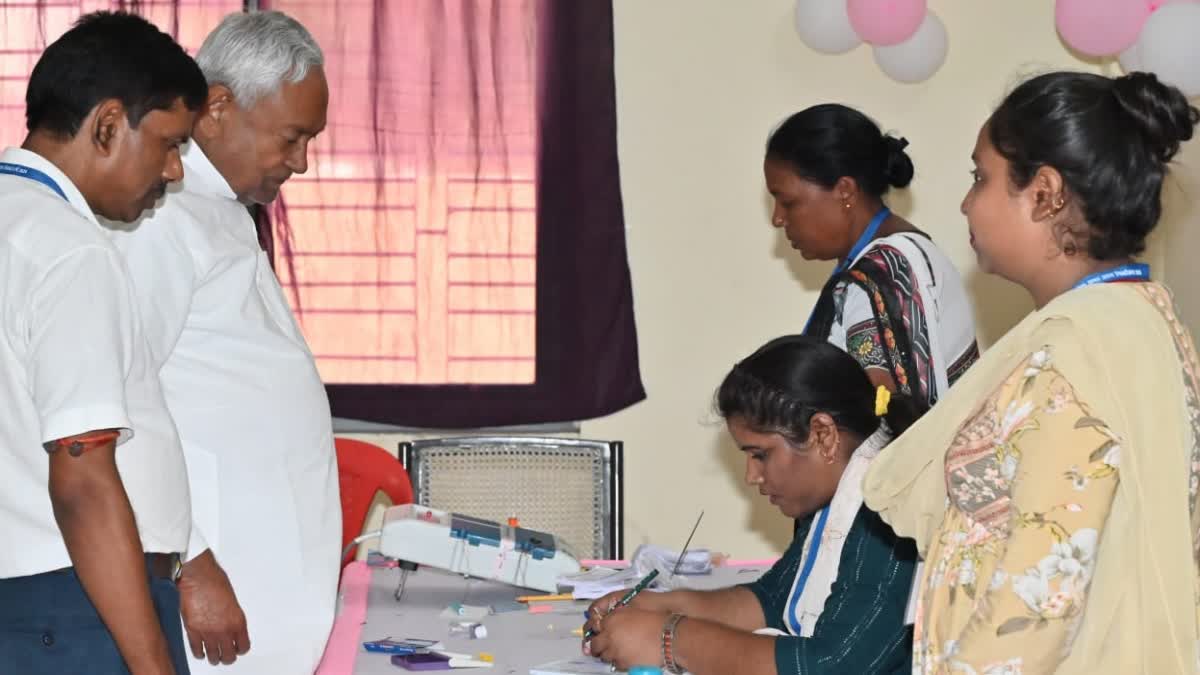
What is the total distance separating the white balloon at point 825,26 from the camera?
399 cm

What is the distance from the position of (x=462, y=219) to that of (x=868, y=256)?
67.7 inches

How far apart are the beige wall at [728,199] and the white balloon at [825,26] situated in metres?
0.10

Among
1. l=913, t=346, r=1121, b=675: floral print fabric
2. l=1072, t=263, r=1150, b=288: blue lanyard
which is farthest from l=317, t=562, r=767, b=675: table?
l=1072, t=263, r=1150, b=288: blue lanyard

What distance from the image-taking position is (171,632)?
1611 mm

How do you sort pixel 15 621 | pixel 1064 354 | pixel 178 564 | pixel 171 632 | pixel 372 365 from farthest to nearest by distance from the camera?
pixel 372 365 < pixel 178 564 < pixel 171 632 < pixel 15 621 < pixel 1064 354

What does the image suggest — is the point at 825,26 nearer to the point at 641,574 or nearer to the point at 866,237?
the point at 866,237

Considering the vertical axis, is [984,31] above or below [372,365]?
above

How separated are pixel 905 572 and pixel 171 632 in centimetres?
94

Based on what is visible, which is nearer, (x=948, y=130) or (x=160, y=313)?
(x=160, y=313)

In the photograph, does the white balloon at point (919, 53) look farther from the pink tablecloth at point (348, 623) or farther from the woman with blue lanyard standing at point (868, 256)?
the pink tablecloth at point (348, 623)

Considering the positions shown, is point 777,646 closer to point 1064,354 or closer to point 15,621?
point 1064,354

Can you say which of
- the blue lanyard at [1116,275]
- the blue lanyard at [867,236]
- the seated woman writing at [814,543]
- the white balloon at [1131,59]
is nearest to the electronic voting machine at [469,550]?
the seated woman writing at [814,543]

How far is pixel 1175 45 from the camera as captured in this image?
3.66 meters

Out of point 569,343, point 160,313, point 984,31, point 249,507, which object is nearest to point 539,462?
point 569,343
